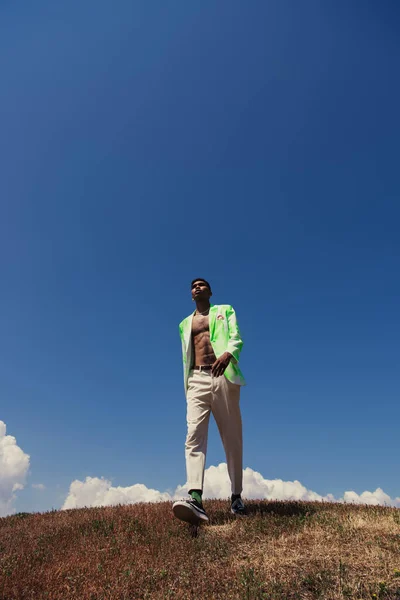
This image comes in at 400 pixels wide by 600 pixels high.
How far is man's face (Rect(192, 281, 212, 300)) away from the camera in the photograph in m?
7.37

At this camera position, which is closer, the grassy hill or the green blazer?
the grassy hill

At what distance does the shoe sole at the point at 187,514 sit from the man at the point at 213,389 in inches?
6.4

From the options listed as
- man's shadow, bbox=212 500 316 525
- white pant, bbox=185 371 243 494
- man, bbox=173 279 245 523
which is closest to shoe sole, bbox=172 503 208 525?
man, bbox=173 279 245 523

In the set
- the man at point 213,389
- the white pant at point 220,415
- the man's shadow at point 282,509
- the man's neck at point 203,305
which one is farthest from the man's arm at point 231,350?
the man's shadow at point 282,509

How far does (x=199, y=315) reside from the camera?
7.35 metres

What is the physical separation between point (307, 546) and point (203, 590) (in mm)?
1462

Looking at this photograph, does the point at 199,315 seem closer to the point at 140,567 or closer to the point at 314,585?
the point at 140,567

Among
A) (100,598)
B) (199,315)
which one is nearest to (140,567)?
(100,598)

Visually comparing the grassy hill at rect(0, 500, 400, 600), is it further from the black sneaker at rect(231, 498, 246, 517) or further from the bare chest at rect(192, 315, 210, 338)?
the bare chest at rect(192, 315, 210, 338)

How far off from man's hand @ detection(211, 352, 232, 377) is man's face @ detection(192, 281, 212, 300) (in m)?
1.38

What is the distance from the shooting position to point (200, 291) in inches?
290

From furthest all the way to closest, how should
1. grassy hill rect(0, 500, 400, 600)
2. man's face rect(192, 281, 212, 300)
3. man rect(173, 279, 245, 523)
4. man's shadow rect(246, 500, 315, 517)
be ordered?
man's face rect(192, 281, 212, 300), man's shadow rect(246, 500, 315, 517), man rect(173, 279, 245, 523), grassy hill rect(0, 500, 400, 600)

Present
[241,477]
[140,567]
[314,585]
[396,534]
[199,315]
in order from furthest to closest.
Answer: [199,315] → [241,477] → [396,534] → [140,567] → [314,585]

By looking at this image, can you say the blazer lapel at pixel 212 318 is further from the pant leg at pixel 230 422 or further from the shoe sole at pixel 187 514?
the shoe sole at pixel 187 514
